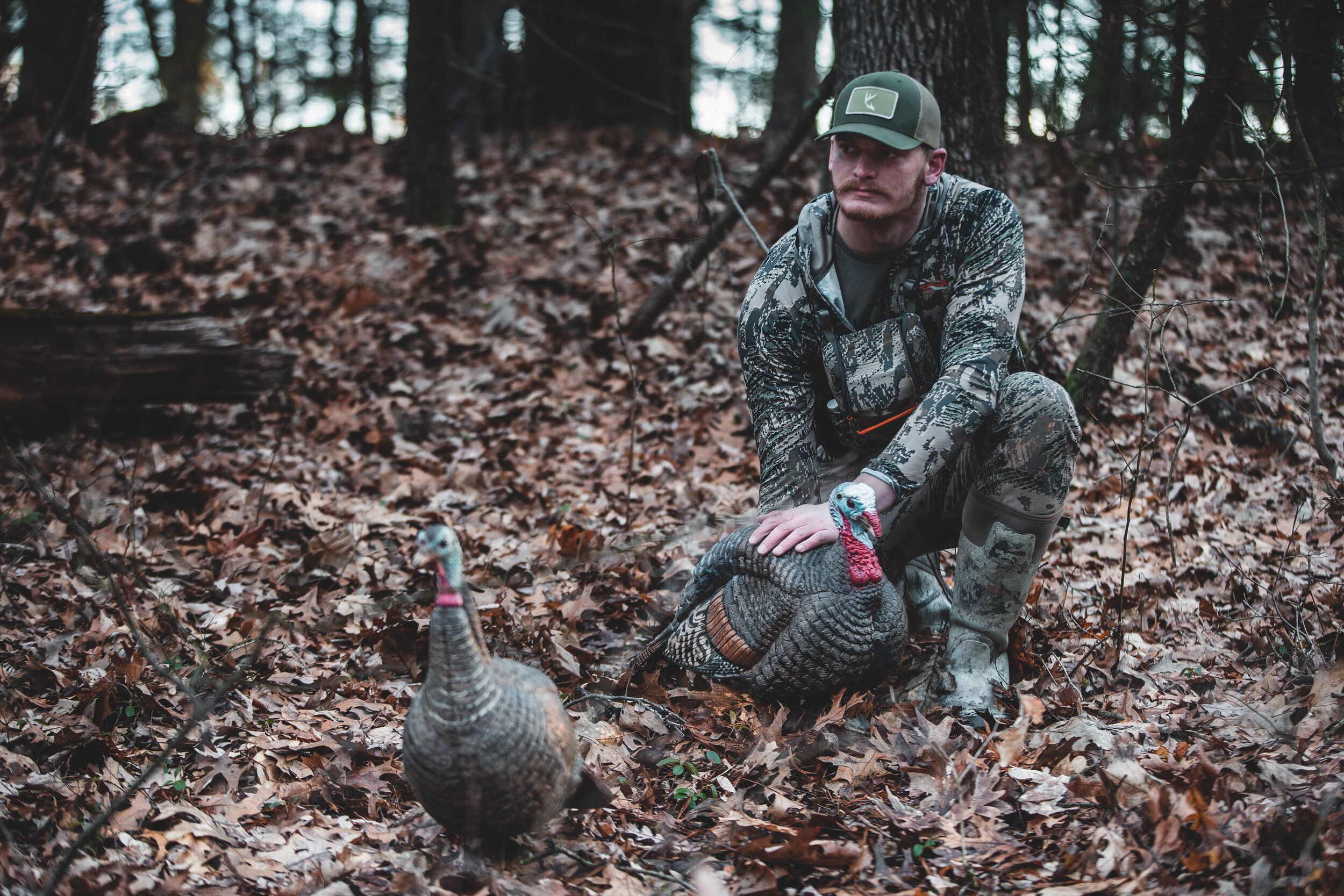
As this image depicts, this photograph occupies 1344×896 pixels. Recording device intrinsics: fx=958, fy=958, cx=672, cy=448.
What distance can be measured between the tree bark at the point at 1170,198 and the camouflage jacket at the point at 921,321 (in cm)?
144

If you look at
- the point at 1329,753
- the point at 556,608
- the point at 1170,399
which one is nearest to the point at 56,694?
the point at 556,608

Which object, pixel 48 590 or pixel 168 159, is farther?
pixel 168 159

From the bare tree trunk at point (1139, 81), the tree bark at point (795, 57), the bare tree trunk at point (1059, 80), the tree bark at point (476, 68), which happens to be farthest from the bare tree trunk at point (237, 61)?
the bare tree trunk at point (1139, 81)

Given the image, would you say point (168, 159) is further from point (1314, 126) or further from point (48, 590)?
point (1314, 126)

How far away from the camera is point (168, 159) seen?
11297mm

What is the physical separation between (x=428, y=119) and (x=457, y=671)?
7760 millimetres

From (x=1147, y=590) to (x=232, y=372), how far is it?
543cm

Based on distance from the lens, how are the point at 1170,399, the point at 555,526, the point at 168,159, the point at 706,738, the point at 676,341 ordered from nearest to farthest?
the point at 706,738 → the point at 555,526 → the point at 1170,399 → the point at 676,341 → the point at 168,159

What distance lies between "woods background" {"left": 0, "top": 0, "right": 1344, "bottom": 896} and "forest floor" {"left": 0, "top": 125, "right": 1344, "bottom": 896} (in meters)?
0.02

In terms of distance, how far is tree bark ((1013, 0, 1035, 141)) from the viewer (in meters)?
9.10

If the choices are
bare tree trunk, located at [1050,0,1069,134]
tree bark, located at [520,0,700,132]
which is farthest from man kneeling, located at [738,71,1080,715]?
tree bark, located at [520,0,700,132]

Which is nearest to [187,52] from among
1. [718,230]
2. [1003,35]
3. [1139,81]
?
[1003,35]

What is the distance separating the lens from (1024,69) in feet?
31.9

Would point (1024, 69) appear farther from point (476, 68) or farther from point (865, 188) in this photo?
point (865, 188)
